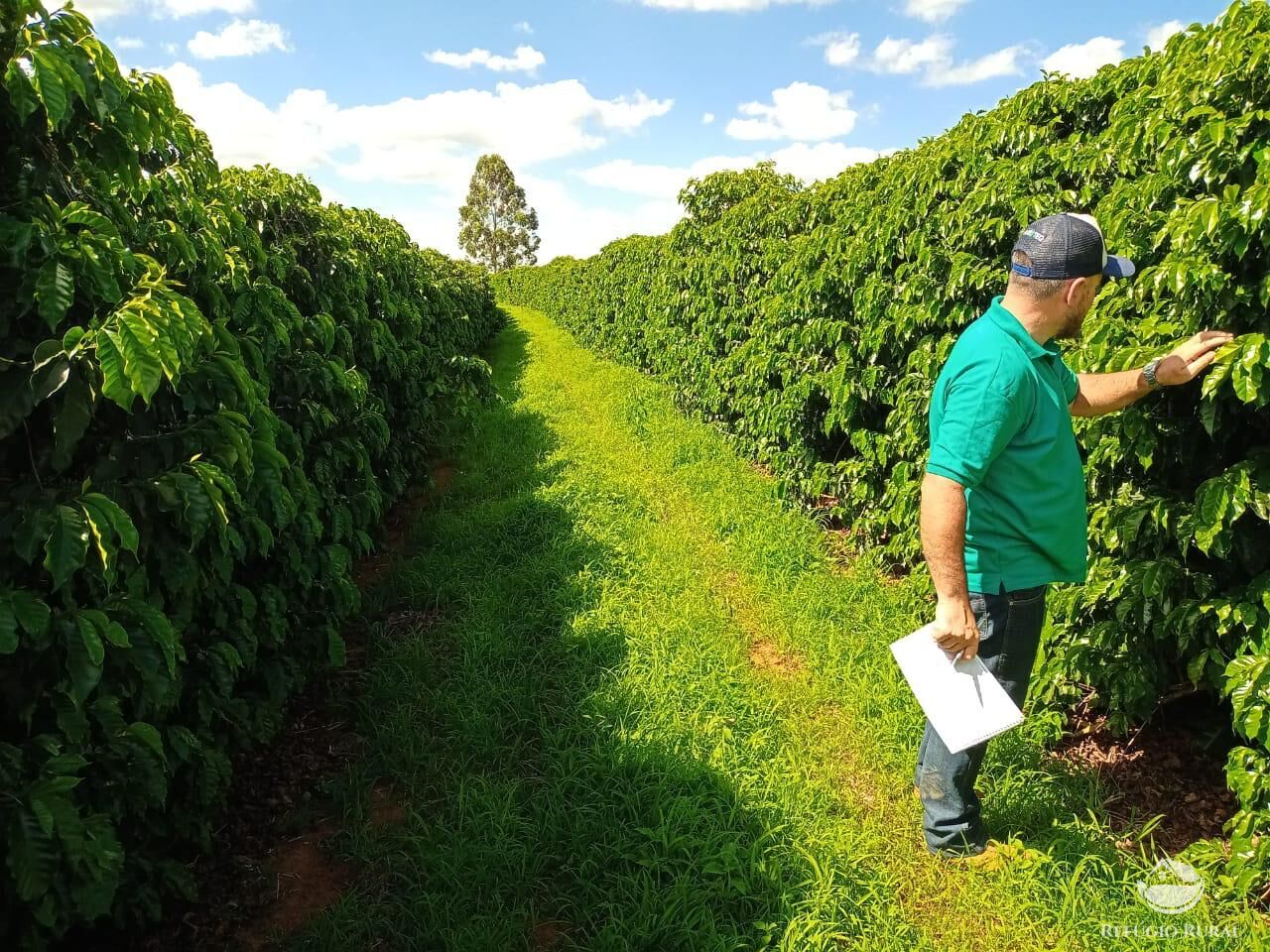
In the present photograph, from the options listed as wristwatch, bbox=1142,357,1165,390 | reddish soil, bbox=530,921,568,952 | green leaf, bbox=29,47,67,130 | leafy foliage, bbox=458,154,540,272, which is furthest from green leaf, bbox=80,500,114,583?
leafy foliage, bbox=458,154,540,272

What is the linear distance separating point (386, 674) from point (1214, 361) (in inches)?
157

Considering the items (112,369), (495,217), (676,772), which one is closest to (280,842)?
(676,772)

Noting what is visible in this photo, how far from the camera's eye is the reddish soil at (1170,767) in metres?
2.84

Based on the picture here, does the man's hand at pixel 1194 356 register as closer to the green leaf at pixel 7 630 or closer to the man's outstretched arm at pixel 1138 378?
the man's outstretched arm at pixel 1138 378

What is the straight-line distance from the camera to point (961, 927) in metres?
2.48

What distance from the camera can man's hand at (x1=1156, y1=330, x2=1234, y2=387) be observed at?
2.26 m

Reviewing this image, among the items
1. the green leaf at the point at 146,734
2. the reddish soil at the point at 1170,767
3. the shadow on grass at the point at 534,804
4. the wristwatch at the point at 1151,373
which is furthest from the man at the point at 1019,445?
the green leaf at the point at 146,734

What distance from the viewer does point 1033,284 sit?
2.23 meters

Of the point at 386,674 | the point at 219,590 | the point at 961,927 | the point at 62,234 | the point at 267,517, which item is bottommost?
the point at 961,927

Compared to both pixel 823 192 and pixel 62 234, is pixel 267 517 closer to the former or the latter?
pixel 62 234

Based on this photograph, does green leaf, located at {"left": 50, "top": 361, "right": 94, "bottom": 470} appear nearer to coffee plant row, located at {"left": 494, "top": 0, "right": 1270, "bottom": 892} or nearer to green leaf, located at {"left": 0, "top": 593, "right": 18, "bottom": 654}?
green leaf, located at {"left": 0, "top": 593, "right": 18, "bottom": 654}

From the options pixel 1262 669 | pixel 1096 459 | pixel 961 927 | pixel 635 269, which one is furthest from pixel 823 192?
pixel 635 269

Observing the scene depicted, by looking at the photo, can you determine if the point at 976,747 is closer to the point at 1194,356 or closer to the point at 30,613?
the point at 1194,356

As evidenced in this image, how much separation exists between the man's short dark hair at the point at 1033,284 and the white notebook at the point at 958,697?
1120mm
